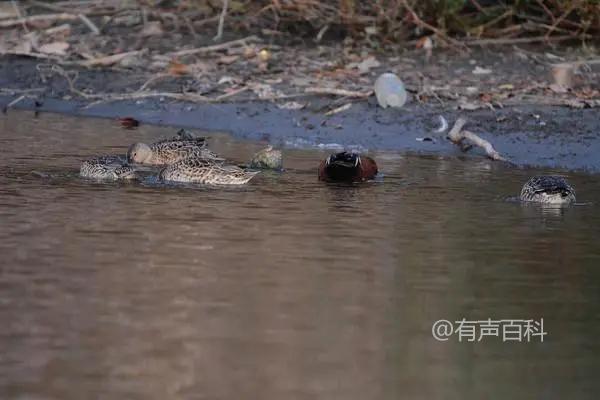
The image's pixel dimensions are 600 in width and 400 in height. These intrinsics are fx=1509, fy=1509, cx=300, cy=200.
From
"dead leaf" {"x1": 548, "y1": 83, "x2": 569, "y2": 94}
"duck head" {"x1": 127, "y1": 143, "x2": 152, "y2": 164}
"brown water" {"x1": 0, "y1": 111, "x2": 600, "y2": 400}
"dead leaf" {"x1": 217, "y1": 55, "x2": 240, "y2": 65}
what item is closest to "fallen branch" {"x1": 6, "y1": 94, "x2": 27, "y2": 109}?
"dead leaf" {"x1": 217, "y1": 55, "x2": 240, "y2": 65}

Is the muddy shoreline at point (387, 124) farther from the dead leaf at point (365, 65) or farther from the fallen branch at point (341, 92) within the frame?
the dead leaf at point (365, 65)

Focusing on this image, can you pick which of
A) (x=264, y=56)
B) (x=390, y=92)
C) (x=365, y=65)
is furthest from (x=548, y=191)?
(x=264, y=56)

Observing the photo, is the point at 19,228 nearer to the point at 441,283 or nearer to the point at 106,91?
the point at 441,283

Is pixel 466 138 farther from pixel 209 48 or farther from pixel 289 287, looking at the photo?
pixel 289 287

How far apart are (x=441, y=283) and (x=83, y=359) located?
243 centimetres

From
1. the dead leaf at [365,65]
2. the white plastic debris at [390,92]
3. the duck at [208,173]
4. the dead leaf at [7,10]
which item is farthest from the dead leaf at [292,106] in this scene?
the dead leaf at [7,10]

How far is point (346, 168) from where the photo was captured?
39.5 ft

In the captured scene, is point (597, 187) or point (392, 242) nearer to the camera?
point (392, 242)

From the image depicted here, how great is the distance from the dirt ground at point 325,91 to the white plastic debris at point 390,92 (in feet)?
0.30

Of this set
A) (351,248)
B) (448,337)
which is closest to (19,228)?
(351,248)

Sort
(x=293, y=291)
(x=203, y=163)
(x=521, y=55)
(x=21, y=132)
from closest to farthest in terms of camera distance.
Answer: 1. (x=293, y=291)
2. (x=203, y=163)
3. (x=21, y=132)
4. (x=521, y=55)

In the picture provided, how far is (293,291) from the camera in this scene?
8172 mm

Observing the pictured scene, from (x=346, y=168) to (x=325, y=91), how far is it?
12.3ft

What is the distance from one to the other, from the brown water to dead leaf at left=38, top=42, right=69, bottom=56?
6.04m
